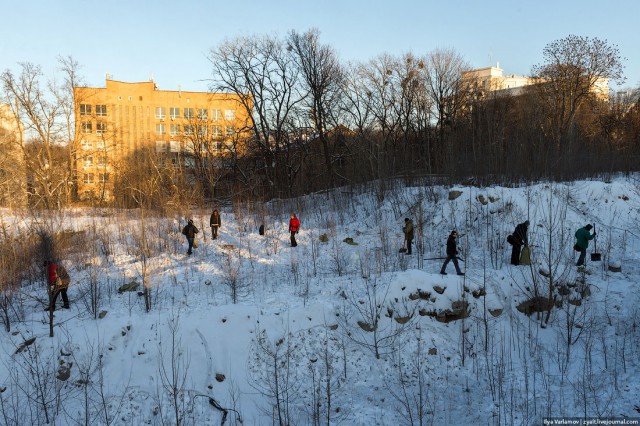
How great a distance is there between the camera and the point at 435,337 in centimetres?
915

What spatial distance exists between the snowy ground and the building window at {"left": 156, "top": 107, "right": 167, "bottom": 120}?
39136 mm

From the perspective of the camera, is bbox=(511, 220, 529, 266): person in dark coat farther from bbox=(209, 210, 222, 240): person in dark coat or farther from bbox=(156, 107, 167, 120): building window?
bbox=(156, 107, 167, 120): building window

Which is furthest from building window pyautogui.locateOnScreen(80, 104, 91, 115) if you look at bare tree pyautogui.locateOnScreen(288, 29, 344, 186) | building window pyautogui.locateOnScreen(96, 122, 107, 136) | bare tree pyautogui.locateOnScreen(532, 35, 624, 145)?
bare tree pyautogui.locateOnScreen(532, 35, 624, 145)

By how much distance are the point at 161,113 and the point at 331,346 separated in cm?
4748

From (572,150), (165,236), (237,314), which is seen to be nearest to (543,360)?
(237,314)

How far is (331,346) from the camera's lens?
884cm

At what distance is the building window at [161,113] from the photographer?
4872cm

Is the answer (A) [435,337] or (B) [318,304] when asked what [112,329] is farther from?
(A) [435,337]

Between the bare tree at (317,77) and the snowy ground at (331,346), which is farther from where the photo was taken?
the bare tree at (317,77)

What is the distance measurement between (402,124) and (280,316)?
25491 mm

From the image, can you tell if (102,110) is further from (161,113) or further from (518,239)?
(518,239)

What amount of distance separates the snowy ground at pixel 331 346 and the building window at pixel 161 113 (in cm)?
3914

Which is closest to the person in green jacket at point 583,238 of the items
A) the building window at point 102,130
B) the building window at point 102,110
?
the building window at point 102,130

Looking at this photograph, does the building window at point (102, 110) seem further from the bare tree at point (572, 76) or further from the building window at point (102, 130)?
the bare tree at point (572, 76)
